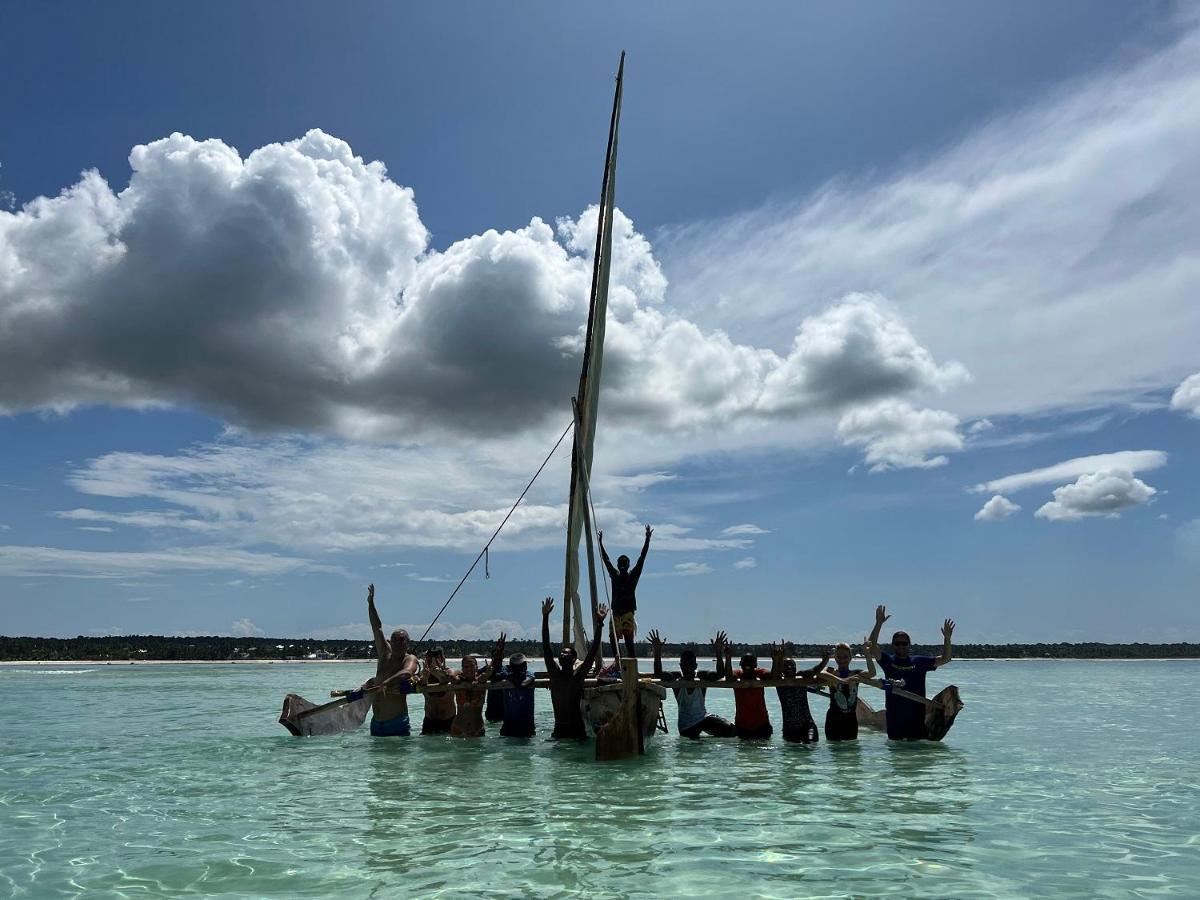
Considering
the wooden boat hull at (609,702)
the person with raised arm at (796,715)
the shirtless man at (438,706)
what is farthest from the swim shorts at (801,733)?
the shirtless man at (438,706)

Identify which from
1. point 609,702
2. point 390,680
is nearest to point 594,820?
point 609,702

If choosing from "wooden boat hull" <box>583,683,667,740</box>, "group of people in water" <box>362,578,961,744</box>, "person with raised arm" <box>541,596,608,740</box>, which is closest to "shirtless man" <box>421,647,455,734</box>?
"group of people in water" <box>362,578,961,744</box>

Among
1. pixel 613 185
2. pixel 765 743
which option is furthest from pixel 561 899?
pixel 613 185

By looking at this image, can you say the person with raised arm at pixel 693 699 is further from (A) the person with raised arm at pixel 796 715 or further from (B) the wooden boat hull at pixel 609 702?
(A) the person with raised arm at pixel 796 715

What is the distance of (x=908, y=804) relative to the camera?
1169 centimetres

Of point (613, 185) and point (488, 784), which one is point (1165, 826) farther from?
point (613, 185)

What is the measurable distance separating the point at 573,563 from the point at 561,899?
12558 millimetres

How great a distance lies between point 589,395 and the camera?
21.2m

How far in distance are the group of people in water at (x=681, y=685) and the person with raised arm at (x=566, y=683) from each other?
0.07 ft

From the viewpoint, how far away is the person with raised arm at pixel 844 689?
16.3m

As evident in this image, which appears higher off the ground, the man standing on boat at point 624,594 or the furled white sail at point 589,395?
the furled white sail at point 589,395

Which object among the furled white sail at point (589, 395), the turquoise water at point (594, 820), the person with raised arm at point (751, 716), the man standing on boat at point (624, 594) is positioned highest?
the furled white sail at point (589, 395)

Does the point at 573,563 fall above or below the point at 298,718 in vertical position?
above

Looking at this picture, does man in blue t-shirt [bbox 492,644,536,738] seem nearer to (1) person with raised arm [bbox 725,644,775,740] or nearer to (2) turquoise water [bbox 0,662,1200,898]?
(2) turquoise water [bbox 0,662,1200,898]
